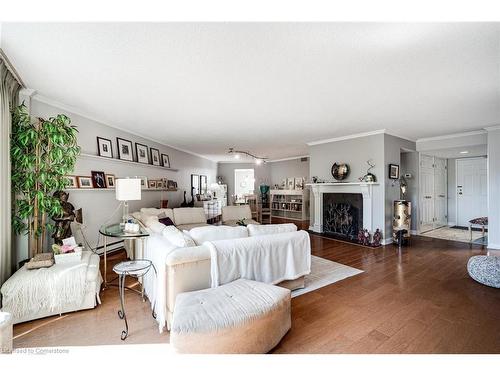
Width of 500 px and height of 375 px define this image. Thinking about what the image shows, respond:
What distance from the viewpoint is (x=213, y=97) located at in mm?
3006

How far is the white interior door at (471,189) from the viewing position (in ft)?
20.1

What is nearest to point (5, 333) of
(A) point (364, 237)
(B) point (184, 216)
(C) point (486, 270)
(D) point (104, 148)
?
(D) point (104, 148)

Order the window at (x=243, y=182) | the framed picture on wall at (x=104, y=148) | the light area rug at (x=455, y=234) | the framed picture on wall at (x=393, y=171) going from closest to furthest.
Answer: the framed picture on wall at (x=104, y=148)
the framed picture on wall at (x=393, y=171)
the light area rug at (x=455, y=234)
the window at (x=243, y=182)

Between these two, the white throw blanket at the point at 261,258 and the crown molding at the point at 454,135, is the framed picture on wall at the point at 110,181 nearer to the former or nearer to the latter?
the white throw blanket at the point at 261,258

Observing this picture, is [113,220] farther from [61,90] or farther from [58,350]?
[58,350]

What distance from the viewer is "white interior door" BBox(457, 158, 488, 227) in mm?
6125

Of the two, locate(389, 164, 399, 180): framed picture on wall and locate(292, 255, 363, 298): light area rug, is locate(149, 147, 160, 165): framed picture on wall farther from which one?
locate(389, 164, 399, 180): framed picture on wall

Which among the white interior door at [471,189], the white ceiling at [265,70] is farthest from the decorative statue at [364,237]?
the white interior door at [471,189]

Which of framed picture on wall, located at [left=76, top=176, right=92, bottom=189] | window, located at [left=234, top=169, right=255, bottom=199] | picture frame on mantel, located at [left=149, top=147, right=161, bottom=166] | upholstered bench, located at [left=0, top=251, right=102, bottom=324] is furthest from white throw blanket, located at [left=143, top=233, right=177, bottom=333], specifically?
window, located at [left=234, top=169, right=255, bottom=199]

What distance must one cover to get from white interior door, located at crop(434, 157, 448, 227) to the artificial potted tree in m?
8.32

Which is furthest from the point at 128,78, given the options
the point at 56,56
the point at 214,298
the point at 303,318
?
the point at 303,318

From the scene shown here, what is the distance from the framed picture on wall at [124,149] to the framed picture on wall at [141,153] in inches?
7.7

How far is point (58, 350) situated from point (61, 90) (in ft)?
9.07

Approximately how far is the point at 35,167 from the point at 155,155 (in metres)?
3.21
